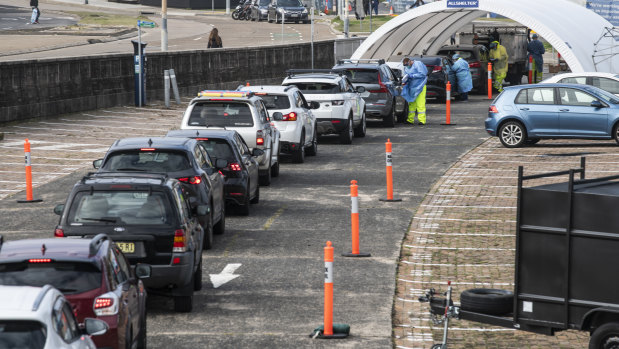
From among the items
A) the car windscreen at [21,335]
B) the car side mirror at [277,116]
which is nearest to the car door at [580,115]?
the car side mirror at [277,116]

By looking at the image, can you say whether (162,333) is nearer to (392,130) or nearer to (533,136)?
(533,136)

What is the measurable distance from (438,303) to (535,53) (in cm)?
3764

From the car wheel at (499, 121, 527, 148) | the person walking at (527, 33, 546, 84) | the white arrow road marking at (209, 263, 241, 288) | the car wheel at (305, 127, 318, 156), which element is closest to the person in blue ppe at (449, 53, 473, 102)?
the person walking at (527, 33, 546, 84)

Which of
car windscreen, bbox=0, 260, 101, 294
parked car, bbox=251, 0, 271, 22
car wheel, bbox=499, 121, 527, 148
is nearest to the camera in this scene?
car windscreen, bbox=0, 260, 101, 294

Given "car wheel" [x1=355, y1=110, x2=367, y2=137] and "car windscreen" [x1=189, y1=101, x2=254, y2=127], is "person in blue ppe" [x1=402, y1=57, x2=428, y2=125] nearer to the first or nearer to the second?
"car wheel" [x1=355, y1=110, x2=367, y2=137]

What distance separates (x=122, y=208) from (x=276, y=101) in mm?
12560

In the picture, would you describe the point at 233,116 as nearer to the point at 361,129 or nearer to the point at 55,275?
the point at 361,129

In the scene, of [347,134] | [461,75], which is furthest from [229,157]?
[461,75]

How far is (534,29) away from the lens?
123 feet

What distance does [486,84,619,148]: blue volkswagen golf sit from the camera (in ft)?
88.8

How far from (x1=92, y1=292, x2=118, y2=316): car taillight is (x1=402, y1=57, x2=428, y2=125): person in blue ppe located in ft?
79.1

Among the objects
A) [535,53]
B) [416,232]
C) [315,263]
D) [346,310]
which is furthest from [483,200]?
[535,53]

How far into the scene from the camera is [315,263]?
50.4 ft

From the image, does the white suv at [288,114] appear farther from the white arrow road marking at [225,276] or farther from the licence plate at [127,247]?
the licence plate at [127,247]
